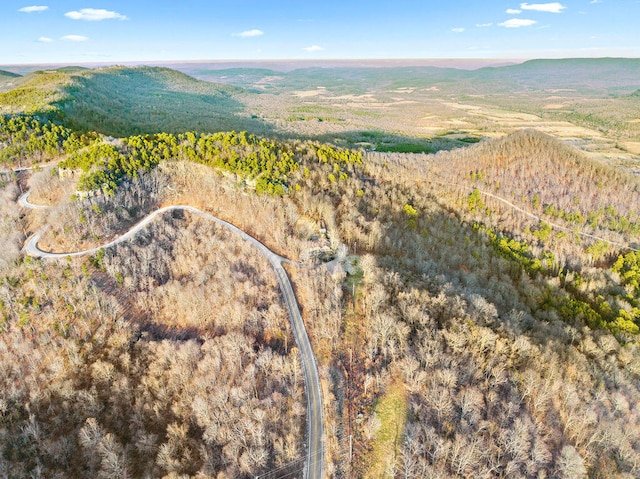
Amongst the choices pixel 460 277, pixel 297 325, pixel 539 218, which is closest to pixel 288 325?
pixel 297 325

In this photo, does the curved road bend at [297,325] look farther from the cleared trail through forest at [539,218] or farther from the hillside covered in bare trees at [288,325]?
the cleared trail through forest at [539,218]

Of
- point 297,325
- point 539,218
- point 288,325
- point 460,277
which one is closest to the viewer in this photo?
point 288,325

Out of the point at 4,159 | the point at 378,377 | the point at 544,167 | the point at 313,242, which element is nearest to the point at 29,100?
the point at 4,159

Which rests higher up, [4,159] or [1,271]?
[4,159]

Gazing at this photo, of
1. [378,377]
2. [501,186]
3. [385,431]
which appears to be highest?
[501,186]

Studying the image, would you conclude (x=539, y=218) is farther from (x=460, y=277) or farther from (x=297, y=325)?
(x=297, y=325)

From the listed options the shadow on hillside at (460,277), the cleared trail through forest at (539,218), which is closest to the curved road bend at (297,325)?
Result: the shadow on hillside at (460,277)

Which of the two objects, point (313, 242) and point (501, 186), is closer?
point (313, 242)

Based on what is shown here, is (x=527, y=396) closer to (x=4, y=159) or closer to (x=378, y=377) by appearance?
(x=378, y=377)
